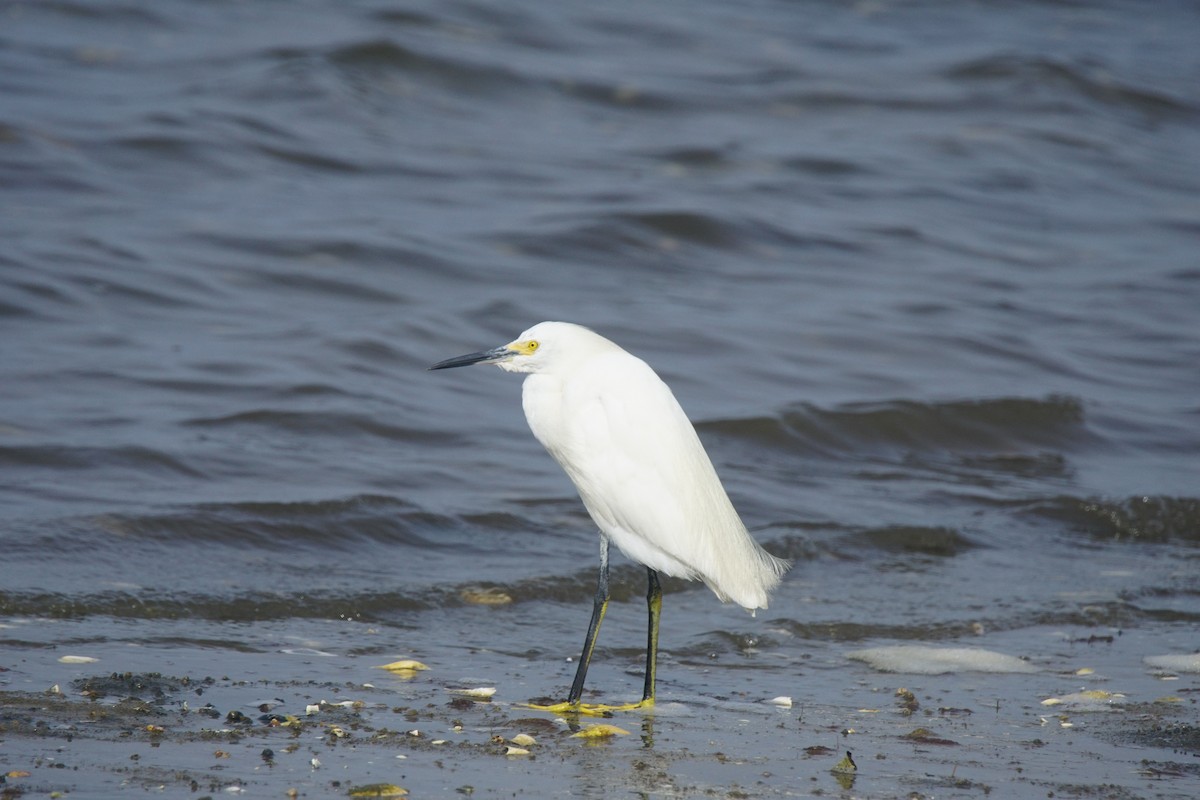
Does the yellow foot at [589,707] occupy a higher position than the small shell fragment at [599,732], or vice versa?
the small shell fragment at [599,732]

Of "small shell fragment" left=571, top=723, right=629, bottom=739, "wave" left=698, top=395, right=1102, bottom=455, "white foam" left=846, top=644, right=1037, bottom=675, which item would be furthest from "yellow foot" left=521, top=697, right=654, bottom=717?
"wave" left=698, top=395, right=1102, bottom=455

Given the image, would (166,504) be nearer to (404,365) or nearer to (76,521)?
(76,521)

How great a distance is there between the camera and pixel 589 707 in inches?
165

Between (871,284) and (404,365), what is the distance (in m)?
4.95

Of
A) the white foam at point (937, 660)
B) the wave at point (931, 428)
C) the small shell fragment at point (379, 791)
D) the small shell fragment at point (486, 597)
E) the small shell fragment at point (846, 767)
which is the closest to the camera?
the small shell fragment at point (379, 791)

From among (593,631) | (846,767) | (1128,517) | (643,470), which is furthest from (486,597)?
(1128,517)

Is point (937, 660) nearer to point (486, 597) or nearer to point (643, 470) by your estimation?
point (643, 470)

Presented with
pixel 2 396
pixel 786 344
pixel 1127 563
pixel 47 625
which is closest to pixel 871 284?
pixel 786 344

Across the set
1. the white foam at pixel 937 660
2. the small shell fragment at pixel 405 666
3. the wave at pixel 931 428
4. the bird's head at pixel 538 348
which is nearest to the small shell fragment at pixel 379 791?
the small shell fragment at pixel 405 666

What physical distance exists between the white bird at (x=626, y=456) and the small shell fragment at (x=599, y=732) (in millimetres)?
185

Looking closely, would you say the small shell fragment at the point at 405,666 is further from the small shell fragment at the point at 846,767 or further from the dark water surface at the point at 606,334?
the small shell fragment at the point at 846,767

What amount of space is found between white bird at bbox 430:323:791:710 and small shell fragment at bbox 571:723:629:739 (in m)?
0.19

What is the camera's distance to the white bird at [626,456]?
4.29 meters

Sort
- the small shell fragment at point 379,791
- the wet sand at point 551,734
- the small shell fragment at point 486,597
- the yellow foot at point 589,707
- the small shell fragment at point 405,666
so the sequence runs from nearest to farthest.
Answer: the small shell fragment at point 379,791 → the wet sand at point 551,734 → the yellow foot at point 589,707 → the small shell fragment at point 405,666 → the small shell fragment at point 486,597
